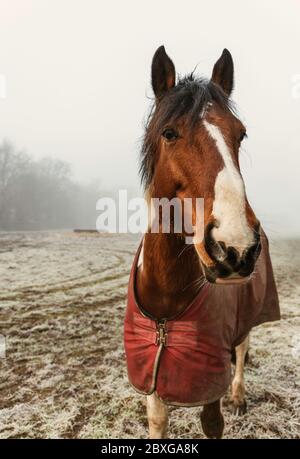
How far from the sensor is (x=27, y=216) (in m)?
37.0

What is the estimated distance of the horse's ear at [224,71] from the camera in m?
2.44

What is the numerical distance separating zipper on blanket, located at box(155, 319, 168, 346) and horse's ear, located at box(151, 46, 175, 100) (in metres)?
1.53

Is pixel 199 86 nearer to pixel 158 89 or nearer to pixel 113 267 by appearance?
pixel 158 89

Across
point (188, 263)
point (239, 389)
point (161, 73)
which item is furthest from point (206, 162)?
point (239, 389)

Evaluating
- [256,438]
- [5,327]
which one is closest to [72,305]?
[5,327]

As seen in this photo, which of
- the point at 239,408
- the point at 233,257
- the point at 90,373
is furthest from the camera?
the point at 90,373

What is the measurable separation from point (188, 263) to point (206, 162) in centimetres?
75

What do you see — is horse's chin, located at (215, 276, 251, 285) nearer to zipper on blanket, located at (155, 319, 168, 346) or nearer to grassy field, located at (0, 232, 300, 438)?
zipper on blanket, located at (155, 319, 168, 346)

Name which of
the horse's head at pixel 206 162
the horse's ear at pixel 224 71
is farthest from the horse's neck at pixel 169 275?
the horse's ear at pixel 224 71

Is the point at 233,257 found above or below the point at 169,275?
above

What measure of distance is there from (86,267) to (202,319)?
9.42m

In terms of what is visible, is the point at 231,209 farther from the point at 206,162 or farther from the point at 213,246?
the point at 206,162

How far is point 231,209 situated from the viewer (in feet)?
4.93

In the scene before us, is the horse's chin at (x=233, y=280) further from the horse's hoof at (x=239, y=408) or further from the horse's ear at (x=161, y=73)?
the horse's hoof at (x=239, y=408)
